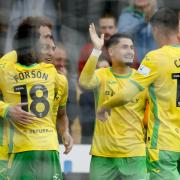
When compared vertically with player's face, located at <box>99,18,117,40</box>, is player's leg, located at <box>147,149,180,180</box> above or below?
below

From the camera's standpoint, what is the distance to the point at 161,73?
414 cm

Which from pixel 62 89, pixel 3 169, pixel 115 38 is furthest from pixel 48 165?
pixel 115 38

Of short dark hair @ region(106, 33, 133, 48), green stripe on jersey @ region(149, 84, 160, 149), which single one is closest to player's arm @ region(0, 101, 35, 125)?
green stripe on jersey @ region(149, 84, 160, 149)

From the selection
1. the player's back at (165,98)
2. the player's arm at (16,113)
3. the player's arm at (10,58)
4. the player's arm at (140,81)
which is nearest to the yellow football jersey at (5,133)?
the player's arm at (10,58)

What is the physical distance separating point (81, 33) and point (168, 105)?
107cm

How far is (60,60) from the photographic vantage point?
4.92m

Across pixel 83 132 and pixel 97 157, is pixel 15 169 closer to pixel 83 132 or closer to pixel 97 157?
pixel 97 157

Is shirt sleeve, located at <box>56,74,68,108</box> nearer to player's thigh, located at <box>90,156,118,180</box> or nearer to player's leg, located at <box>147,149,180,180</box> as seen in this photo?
player's thigh, located at <box>90,156,118,180</box>

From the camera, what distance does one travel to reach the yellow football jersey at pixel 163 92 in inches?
162

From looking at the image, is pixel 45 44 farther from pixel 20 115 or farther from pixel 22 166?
pixel 22 166

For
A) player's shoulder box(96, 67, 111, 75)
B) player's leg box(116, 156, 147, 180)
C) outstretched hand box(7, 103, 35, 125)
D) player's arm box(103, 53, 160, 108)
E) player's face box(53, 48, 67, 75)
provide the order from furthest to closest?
player's face box(53, 48, 67, 75)
player's shoulder box(96, 67, 111, 75)
player's leg box(116, 156, 147, 180)
outstretched hand box(7, 103, 35, 125)
player's arm box(103, 53, 160, 108)

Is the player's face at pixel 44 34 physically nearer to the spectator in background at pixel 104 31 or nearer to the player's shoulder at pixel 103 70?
the player's shoulder at pixel 103 70

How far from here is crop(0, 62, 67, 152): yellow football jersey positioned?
428 centimetres

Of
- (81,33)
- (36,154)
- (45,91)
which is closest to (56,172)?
(36,154)
